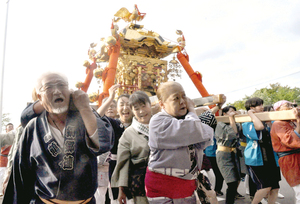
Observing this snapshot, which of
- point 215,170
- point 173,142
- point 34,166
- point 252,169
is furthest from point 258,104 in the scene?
point 34,166

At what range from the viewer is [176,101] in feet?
4.98

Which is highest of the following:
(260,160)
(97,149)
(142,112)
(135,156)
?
(142,112)

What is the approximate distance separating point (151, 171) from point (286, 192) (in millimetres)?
3669

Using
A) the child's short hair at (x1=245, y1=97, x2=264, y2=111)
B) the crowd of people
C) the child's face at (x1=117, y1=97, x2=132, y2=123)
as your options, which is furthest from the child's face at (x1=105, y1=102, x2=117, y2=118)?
the child's short hair at (x1=245, y1=97, x2=264, y2=111)

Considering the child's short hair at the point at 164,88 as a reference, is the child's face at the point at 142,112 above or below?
below

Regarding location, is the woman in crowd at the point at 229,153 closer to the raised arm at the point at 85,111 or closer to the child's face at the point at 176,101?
the child's face at the point at 176,101

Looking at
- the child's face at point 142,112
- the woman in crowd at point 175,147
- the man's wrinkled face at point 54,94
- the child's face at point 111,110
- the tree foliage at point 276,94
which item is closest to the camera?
the man's wrinkled face at point 54,94

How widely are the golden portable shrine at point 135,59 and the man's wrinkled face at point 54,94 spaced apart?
24.6 feet

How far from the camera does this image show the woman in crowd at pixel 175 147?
143 cm

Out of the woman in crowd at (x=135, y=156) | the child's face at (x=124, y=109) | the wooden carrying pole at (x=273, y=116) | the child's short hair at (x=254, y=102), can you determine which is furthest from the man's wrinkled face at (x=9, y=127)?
the child's short hair at (x=254, y=102)

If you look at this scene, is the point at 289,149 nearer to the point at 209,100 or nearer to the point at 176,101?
the point at 209,100

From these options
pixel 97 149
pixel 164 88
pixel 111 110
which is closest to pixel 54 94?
pixel 97 149

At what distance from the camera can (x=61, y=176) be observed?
3.84 feet

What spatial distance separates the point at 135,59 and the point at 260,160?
26.0 feet
